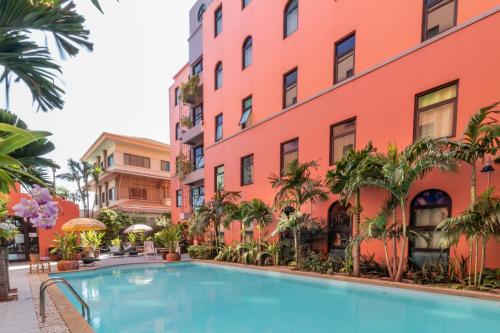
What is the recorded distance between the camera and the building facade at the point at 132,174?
27.0m

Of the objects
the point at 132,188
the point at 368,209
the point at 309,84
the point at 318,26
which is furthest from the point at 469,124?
the point at 132,188

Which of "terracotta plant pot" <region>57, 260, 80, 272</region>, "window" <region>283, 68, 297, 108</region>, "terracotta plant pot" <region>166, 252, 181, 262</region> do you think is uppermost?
"window" <region>283, 68, 297, 108</region>

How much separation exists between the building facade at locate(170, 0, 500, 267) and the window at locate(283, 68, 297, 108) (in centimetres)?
6

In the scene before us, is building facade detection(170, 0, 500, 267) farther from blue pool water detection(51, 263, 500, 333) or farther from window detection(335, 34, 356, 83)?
blue pool water detection(51, 263, 500, 333)

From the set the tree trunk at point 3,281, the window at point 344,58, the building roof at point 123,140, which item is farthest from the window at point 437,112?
the building roof at point 123,140

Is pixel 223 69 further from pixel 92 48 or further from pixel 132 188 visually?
pixel 132 188

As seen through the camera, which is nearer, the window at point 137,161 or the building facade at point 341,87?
the building facade at point 341,87

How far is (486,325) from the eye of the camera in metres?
4.82

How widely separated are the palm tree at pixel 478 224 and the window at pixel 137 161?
2746cm

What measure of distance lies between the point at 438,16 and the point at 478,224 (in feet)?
19.3

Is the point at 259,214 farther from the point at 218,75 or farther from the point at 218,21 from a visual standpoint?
the point at 218,21

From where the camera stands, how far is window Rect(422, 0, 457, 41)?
7.52 meters

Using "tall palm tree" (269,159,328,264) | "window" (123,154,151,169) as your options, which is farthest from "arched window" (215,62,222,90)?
"window" (123,154,151,169)

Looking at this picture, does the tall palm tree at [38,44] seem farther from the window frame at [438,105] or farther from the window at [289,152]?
the window at [289,152]
